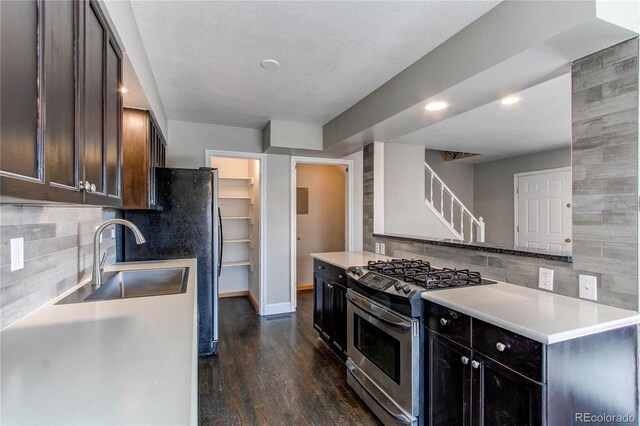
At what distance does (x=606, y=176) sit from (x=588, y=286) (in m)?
0.53

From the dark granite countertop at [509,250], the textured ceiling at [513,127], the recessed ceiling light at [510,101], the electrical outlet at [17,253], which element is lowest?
the dark granite countertop at [509,250]

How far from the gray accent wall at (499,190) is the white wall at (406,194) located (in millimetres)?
2112

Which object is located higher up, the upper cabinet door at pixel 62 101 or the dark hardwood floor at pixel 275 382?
the upper cabinet door at pixel 62 101

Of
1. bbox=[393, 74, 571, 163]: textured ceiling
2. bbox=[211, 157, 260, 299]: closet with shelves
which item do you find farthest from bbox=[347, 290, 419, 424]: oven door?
bbox=[211, 157, 260, 299]: closet with shelves

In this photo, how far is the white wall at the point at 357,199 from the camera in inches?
181

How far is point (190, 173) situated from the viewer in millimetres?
3018

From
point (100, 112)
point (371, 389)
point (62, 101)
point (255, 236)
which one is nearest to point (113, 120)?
point (100, 112)

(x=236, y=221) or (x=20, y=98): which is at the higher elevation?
(x=20, y=98)

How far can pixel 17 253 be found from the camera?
3.96 ft

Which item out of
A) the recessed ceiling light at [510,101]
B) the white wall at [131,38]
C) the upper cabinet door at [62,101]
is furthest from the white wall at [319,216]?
the upper cabinet door at [62,101]

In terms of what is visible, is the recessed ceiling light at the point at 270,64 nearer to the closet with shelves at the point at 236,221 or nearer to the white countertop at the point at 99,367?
the white countertop at the point at 99,367

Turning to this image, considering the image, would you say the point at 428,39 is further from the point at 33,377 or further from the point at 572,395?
the point at 33,377

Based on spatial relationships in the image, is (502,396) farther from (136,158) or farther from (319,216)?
(319,216)

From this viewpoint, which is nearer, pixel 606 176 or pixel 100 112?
pixel 100 112
